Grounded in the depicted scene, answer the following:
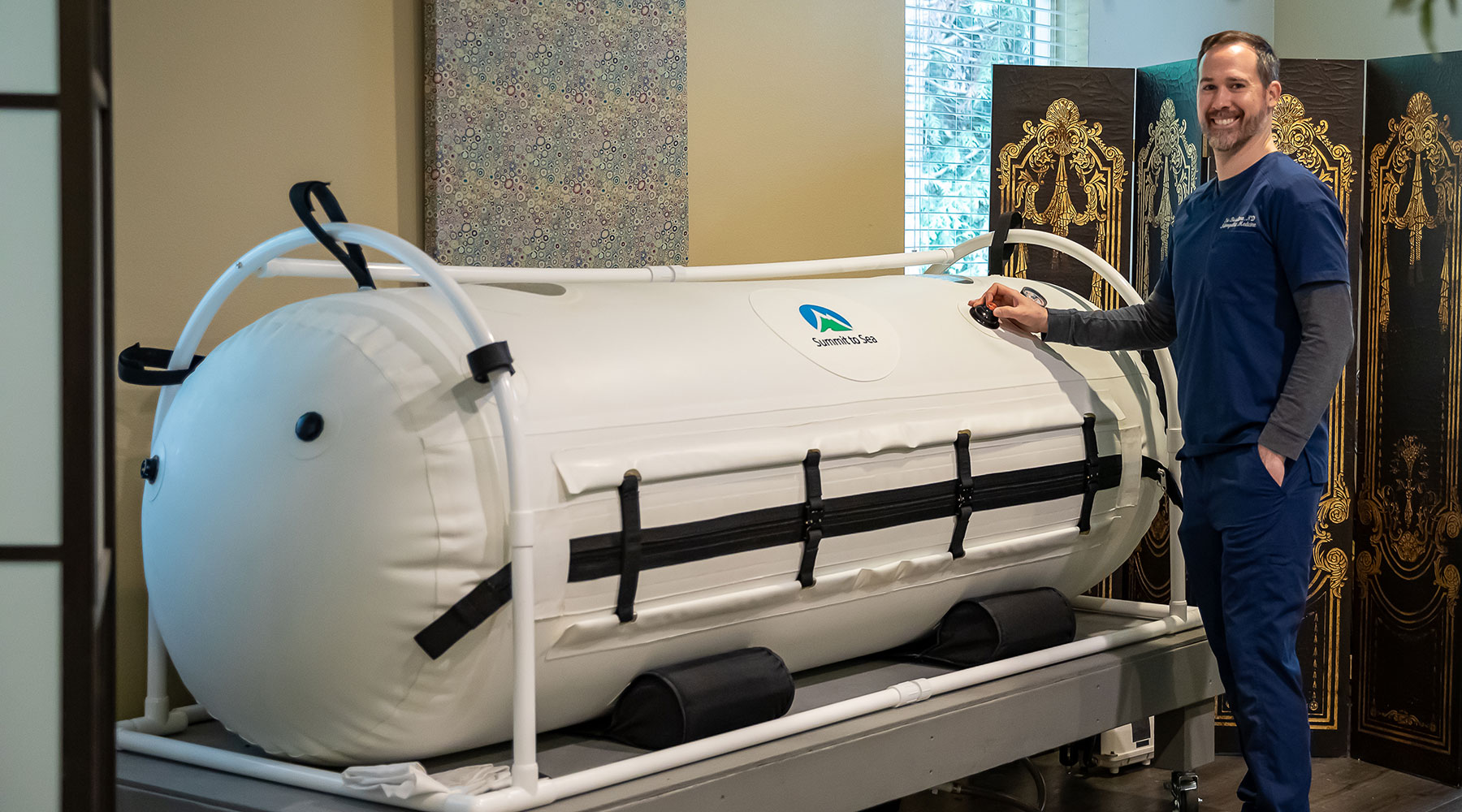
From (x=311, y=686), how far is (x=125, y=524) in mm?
800

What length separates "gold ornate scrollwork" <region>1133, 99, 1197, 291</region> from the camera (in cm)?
341

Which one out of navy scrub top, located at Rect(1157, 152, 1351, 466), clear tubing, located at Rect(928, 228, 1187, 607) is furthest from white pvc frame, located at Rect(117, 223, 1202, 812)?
navy scrub top, located at Rect(1157, 152, 1351, 466)

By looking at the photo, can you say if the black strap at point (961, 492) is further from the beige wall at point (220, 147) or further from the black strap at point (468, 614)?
the beige wall at point (220, 147)

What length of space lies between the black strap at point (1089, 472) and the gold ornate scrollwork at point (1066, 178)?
2.64 feet

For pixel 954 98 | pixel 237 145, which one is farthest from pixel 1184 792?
pixel 237 145

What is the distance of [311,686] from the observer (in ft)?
5.82

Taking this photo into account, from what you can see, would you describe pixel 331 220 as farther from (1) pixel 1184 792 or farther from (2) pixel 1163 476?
(1) pixel 1184 792

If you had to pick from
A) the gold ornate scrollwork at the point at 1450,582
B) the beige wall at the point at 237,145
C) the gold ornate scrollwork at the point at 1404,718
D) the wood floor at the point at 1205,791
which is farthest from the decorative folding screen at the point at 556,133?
the gold ornate scrollwork at the point at 1404,718

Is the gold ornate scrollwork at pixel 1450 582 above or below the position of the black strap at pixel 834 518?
below

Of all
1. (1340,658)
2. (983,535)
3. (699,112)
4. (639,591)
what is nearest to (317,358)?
(639,591)

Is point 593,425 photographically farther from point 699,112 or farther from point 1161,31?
point 1161,31

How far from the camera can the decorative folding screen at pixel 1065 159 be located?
339 cm

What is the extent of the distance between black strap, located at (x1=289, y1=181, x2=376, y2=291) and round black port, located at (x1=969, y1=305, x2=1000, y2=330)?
3.93ft

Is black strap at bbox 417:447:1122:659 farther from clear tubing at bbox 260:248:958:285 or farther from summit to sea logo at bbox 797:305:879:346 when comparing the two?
clear tubing at bbox 260:248:958:285
